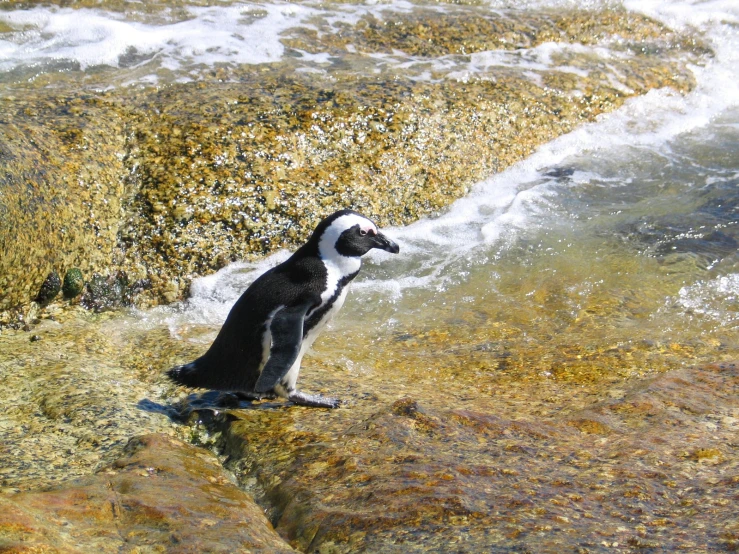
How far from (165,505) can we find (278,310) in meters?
1.64

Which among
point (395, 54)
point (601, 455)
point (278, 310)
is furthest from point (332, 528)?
point (395, 54)

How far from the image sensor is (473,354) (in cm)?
488

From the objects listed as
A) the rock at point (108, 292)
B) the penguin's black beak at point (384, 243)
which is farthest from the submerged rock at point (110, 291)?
the penguin's black beak at point (384, 243)

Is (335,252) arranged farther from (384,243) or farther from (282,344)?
(282,344)

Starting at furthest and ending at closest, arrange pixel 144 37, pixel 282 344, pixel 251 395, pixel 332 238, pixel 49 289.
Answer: pixel 144 37 → pixel 49 289 → pixel 332 238 → pixel 251 395 → pixel 282 344

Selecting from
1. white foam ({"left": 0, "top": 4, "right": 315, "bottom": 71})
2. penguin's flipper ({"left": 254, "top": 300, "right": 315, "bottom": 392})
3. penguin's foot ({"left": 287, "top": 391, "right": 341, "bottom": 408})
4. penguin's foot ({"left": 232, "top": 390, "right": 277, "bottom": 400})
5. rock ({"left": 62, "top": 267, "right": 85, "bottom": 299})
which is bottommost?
penguin's foot ({"left": 232, "top": 390, "right": 277, "bottom": 400})

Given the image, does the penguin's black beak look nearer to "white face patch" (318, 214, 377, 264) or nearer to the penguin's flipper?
"white face patch" (318, 214, 377, 264)

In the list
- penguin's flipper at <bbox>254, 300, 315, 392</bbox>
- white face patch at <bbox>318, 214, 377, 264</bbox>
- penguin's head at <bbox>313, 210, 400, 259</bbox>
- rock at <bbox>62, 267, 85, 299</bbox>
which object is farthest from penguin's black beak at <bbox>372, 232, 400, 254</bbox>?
rock at <bbox>62, 267, 85, 299</bbox>

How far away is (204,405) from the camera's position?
4.13 m

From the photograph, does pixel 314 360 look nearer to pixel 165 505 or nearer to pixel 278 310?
pixel 278 310

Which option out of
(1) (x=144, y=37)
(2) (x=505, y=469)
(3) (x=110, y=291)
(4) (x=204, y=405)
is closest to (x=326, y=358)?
(4) (x=204, y=405)

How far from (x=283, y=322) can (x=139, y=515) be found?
5.39 ft

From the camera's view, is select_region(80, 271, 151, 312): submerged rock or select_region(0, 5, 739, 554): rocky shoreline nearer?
select_region(0, 5, 739, 554): rocky shoreline

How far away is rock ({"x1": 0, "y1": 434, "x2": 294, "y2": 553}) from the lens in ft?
7.45
